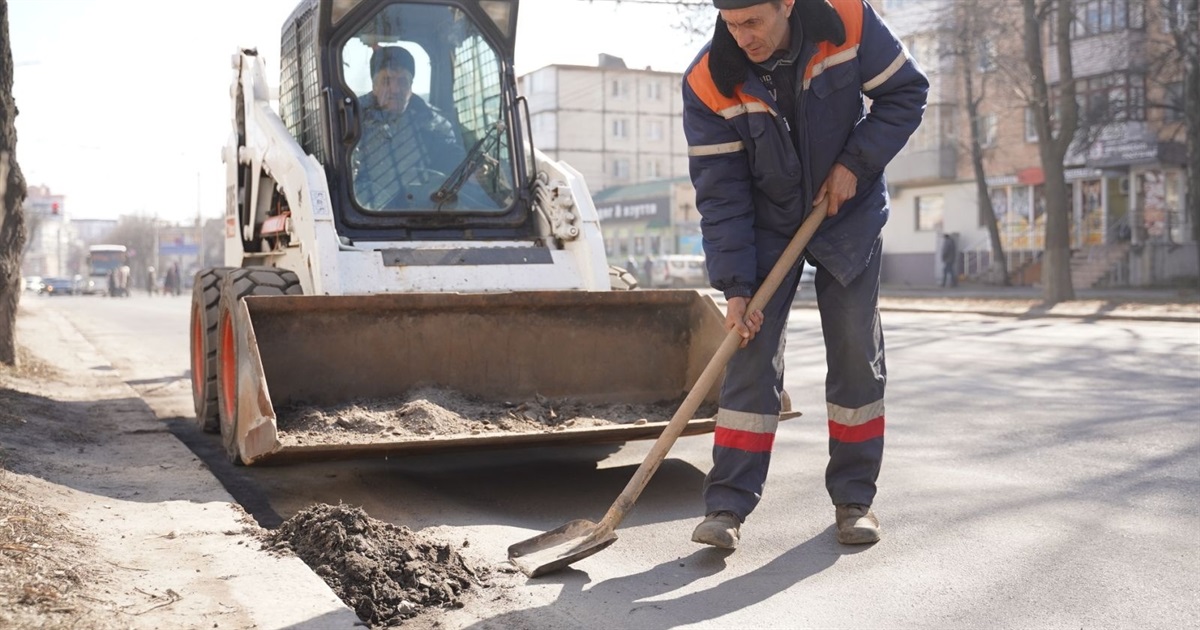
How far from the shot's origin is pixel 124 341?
16.7 metres

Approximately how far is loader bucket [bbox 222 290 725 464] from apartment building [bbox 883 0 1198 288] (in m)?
21.5

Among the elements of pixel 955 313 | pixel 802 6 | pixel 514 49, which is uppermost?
pixel 514 49

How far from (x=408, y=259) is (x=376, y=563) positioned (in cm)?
321

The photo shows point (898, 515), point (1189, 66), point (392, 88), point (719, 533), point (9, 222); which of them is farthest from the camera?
point (1189, 66)

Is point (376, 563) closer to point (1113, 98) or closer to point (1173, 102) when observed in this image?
point (1113, 98)

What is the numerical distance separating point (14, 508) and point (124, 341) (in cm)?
1357

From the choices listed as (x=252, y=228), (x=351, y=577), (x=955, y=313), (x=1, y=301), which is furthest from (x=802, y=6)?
(x=955, y=313)

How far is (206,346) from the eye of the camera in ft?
21.5

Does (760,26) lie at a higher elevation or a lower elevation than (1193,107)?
lower

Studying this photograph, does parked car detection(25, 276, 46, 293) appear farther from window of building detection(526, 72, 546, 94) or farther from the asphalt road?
the asphalt road

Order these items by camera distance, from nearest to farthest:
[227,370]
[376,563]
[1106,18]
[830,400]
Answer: [376,563]
[830,400]
[227,370]
[1106,18]

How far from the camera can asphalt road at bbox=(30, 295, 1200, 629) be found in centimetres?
338

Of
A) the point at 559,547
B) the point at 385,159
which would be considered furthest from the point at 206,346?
the point at 559,547

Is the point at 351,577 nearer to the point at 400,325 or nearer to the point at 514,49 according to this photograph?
the point at 400,325
